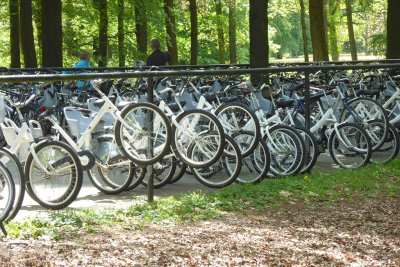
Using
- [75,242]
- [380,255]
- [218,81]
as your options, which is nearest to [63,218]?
[75,242]

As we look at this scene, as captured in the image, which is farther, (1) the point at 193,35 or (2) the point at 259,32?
(1) the point at 193,35

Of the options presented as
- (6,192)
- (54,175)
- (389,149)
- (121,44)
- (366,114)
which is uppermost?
(121,44)

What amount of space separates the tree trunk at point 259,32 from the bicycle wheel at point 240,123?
5933 millimetres

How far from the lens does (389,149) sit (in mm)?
9492

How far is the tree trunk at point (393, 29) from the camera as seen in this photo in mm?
15930

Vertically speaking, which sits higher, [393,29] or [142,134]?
[393,29]

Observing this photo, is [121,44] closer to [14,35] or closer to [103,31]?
[103,31]

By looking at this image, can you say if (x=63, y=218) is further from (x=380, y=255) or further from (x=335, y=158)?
(x=335, y=158)

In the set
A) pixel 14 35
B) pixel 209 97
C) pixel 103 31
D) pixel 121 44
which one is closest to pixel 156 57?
pixel 209 97

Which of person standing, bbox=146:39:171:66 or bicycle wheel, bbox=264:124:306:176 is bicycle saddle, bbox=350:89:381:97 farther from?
person standing, bbox=146:39:171:66

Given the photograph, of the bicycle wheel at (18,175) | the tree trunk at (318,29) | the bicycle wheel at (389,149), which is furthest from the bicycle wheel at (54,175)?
the tree trunk at (318,29)

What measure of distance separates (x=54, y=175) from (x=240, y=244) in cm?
212

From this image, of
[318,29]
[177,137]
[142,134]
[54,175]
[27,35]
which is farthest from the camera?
[318,29]

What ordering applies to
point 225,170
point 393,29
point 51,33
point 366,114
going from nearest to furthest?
point 225,170 → point 366,114 → point 51,33 → point 393,29
